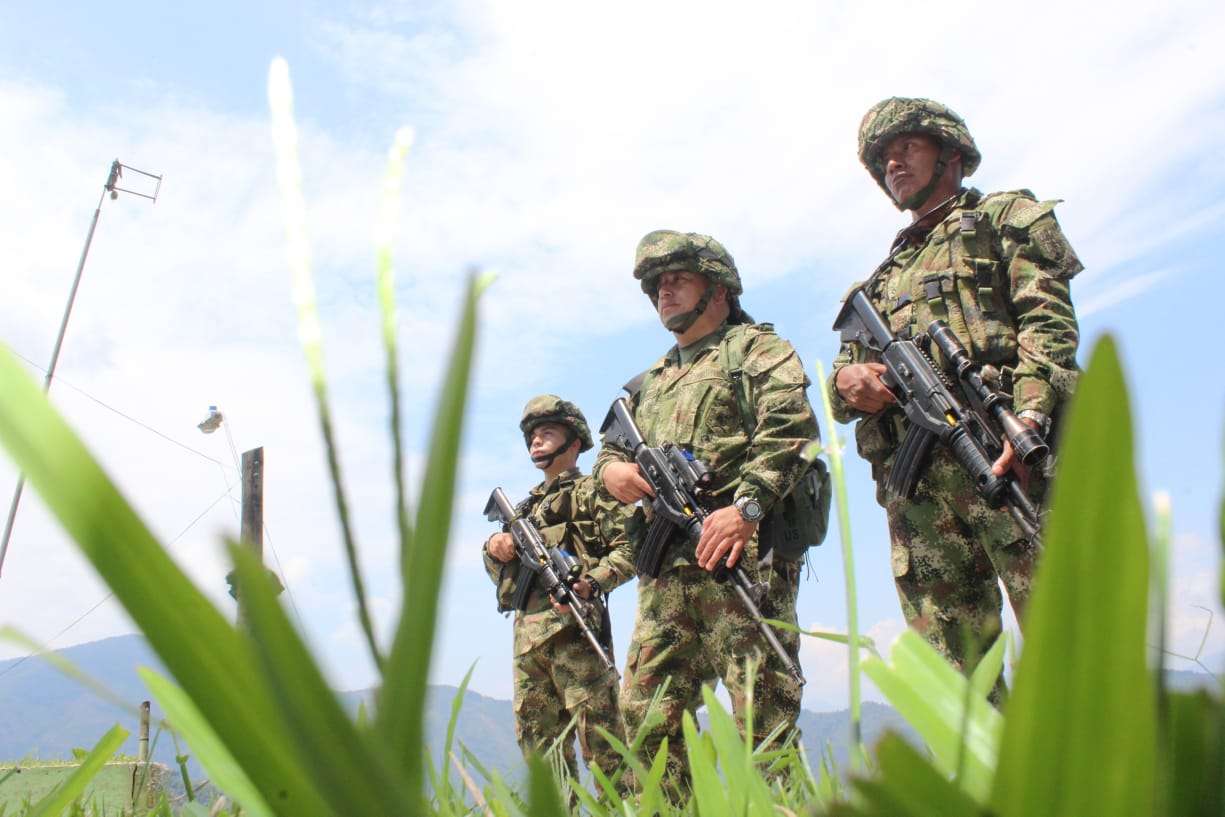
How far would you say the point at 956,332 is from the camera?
8.68ft

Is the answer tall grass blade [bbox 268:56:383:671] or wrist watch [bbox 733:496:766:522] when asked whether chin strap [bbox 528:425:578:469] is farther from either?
tall grass blade [bbox 268:56:383:671]

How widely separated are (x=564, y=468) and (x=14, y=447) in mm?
5213

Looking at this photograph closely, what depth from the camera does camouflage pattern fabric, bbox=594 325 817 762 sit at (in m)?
3.04

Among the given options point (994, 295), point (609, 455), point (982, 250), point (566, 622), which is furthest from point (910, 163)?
point (566, 622)

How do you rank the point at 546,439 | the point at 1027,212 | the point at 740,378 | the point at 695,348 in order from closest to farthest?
the point at 1027,212 → the point at 740,378 → the point at 695,348 → the point at 546,439

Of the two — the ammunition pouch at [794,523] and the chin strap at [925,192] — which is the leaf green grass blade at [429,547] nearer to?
the chin strap at [925,192]

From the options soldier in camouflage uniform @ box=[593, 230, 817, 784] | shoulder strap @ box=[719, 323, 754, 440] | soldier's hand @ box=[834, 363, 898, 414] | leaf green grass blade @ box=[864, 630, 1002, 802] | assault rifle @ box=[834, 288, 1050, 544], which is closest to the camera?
leaf green grass blade @ box=[864, 630, 1002, 802]

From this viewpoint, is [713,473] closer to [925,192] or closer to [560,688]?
[925,192]

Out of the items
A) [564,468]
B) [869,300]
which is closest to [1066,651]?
[869,300]

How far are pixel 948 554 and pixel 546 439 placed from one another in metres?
3.06

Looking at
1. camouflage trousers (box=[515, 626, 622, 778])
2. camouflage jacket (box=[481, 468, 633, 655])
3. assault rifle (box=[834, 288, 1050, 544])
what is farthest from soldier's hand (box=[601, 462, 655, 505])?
camouflage trousers (box=[515, 626, 622, 778])

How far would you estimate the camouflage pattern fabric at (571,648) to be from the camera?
14.4ft

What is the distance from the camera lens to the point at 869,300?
287 cm

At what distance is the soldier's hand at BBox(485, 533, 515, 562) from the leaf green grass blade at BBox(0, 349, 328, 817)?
4807 mm
